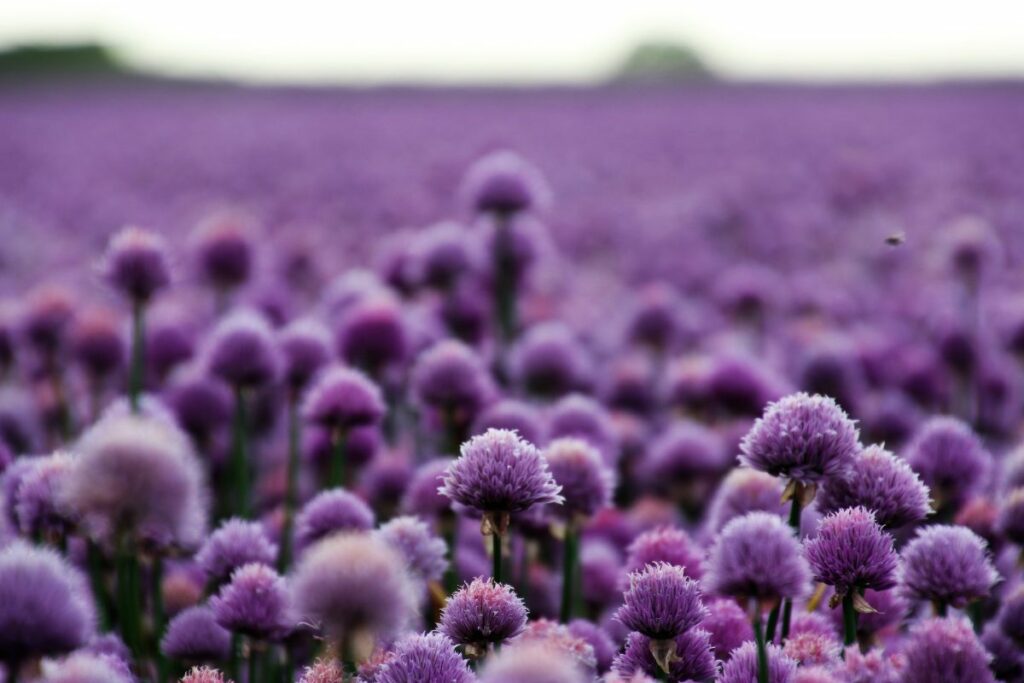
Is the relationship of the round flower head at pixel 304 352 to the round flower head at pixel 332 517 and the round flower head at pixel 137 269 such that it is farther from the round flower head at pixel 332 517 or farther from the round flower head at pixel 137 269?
the round flower head at pixel 332 517

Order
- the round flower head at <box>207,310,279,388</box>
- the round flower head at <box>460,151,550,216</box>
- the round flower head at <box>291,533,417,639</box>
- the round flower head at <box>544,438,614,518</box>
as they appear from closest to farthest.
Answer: the round flower head at <box>291,533,417,639</box> → the round flower head at <box>544,438,614,518</box> → the round flower head at <box>207,310,279,388</box> → the round flower head at <box>460,151,550,216</box>

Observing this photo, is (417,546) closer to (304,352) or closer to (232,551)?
(232,551)

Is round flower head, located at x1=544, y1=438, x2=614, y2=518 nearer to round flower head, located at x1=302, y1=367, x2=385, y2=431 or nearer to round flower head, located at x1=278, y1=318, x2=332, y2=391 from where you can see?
round flower head, located at x1=302, y1=367, x2=385, y2=431

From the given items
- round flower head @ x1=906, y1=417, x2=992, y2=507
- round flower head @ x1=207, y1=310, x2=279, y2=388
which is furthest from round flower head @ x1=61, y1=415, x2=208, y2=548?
→ round flower head @ x1=906, y1=417, x2=992, y2=507

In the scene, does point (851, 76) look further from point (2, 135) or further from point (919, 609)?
point (919, 609)

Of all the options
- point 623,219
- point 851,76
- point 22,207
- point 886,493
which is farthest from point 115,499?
point 851,76

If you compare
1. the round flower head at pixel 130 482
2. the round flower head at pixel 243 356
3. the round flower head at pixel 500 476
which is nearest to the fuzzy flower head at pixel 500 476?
the round flower head at pixel 500 476
